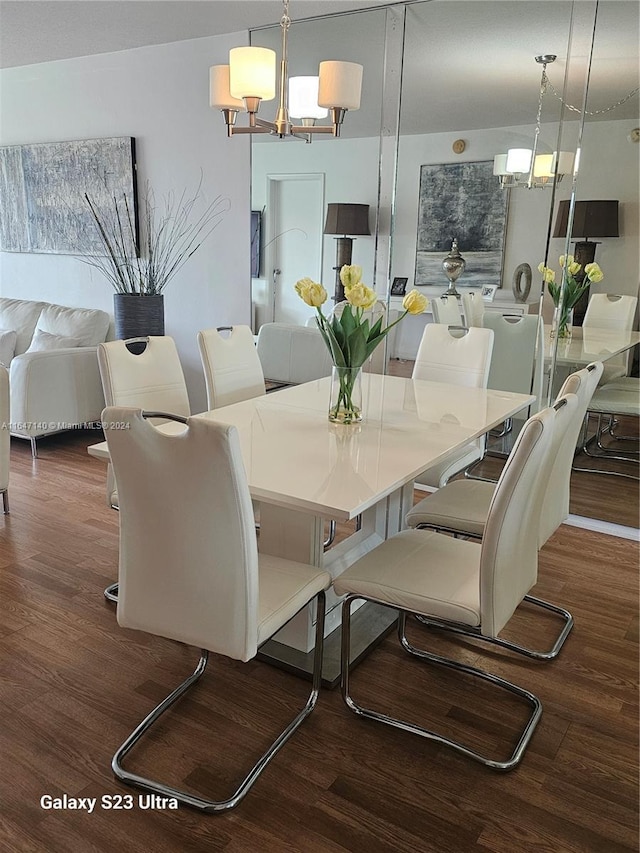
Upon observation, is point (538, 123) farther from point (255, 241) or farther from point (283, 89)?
point (255, 241)

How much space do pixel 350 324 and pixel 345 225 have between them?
187 centimetres

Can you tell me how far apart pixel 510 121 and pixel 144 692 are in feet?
9.89

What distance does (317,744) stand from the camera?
1961 mm

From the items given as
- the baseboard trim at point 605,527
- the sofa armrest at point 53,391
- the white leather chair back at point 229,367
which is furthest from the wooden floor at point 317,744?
the sofa armrest at point 53,391

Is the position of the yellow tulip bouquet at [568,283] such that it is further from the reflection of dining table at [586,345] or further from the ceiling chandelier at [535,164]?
the ceiling chandelier at [535,164]

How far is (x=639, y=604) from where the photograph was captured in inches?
110

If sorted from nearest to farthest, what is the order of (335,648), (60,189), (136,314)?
(335,648) < (136,314) < (60,189)

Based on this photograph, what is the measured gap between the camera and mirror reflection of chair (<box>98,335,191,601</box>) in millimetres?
2541

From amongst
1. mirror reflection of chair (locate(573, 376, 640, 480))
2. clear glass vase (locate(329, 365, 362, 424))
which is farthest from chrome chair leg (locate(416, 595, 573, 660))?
mirror reflection of chair (locate(573, 376, 640, 480))

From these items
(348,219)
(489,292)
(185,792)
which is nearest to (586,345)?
(489,292)

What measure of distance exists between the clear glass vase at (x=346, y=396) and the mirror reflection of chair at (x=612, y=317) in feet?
5.11

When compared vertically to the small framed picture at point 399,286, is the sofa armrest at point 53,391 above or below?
below

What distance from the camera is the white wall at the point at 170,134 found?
444 centimetres

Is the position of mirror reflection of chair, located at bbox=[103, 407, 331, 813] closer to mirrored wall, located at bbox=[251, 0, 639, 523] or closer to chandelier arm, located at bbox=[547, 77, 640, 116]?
mirrored wall, located at bbox=[251, 0, 639, 523]
